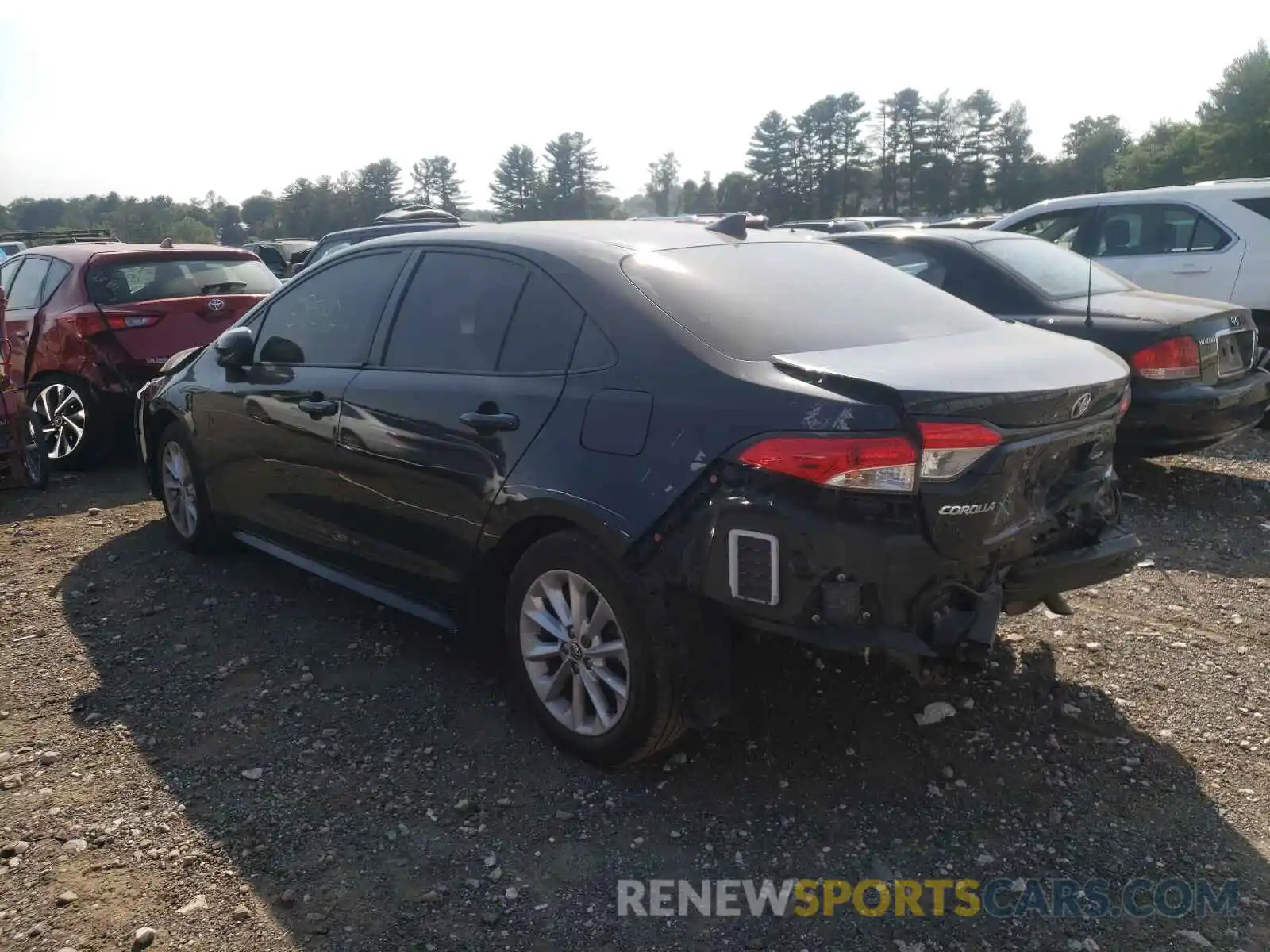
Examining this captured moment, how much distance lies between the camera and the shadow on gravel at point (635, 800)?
2.72 meters

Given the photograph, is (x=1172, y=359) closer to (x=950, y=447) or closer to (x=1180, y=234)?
(x=1180, y=234)

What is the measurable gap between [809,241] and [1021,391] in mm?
1553

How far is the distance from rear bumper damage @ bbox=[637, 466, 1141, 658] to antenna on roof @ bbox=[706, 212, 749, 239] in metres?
1.51

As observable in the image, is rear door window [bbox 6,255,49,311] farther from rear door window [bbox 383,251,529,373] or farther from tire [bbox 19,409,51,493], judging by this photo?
rear door window [bbox 383,251,529,373]

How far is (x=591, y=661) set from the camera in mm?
3336

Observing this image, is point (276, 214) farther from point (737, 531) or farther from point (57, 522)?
point (737, 531)

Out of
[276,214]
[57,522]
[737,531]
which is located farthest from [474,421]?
[276,214]

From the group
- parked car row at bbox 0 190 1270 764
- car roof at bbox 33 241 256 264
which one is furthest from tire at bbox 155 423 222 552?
car roof at bbox 33 241 256 264

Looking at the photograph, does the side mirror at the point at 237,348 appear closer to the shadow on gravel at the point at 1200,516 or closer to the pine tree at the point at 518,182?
the shadow on gravel at the point at 1200,516

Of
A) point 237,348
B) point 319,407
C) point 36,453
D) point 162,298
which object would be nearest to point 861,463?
point 319,407

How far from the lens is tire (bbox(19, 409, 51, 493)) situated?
6.79m

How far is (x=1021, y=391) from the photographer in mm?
2965

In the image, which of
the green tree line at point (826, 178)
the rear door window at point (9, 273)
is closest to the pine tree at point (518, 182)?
the green tree line at point (826, 178)

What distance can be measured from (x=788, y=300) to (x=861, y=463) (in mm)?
935
